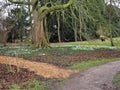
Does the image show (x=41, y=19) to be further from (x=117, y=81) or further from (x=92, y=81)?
(x=117, y=81)

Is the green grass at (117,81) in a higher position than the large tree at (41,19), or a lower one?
lower

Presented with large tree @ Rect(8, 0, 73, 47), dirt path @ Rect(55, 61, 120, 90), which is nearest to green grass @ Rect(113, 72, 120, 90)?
dirt path @ Rect(55, 61, 120, 90)

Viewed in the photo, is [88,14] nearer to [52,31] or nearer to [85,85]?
[85,85]

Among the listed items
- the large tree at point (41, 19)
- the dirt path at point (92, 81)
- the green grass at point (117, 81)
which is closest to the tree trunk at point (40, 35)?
the large tree at point (41, 19)

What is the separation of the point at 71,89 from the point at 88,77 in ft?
8.24

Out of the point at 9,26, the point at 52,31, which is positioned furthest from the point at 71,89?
the point at 52,31

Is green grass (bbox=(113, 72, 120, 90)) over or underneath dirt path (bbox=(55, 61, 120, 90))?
underneath

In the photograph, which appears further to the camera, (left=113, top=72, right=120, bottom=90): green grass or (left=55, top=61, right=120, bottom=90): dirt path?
(left=113, top=72, right=120, bottom=90): green grass

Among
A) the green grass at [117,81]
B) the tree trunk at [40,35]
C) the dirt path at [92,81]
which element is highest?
the tree trunk at [40,35]

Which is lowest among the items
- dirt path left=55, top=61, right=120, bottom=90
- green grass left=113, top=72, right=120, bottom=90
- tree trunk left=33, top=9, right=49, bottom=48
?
green grass left=113, top=72, right=120, bottom=90

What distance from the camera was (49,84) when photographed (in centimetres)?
1095

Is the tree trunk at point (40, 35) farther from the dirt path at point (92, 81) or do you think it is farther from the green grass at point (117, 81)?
the green grass at point (117, 81)

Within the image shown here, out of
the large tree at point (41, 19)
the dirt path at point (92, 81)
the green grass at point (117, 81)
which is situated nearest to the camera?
the dirt path at point (92, 81)

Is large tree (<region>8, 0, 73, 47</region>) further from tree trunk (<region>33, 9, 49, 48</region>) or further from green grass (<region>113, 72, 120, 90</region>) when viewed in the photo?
green grass (<region>113, 72, 120, 90</region>)
